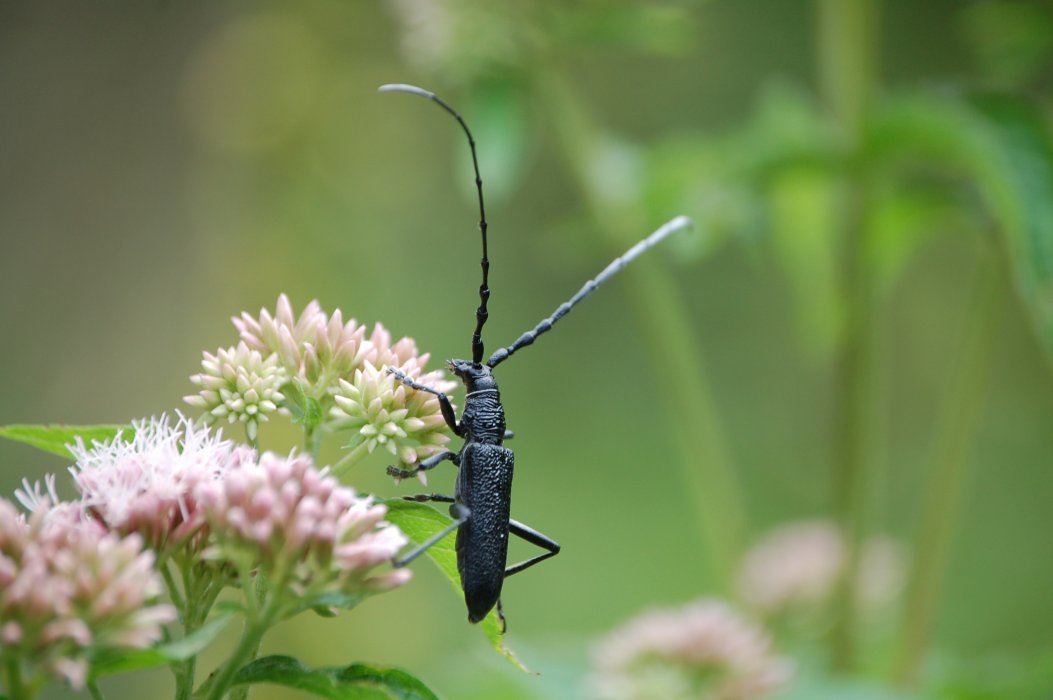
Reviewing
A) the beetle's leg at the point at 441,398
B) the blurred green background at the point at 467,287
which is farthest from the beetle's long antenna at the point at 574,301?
the blurred green background at the point at 467,287

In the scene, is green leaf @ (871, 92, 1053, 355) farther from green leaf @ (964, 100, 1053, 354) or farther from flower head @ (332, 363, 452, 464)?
flower head @ (332, 363, 452, 464)

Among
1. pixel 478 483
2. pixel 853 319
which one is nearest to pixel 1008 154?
pixel 853 319

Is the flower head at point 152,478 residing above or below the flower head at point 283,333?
below

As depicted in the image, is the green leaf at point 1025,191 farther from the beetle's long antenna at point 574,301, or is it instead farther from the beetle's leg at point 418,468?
the beetle's leg at point 418,468

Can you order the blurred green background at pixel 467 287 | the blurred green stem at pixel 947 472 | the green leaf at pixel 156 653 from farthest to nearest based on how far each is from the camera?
the blurred green background at pixel 467 287 < the blurred green stem at pixel 947 472 < the green leaf at pixel 156 653

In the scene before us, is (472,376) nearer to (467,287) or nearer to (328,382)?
(328,382)

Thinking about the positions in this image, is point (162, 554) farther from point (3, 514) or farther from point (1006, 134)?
point (1006, 134)
